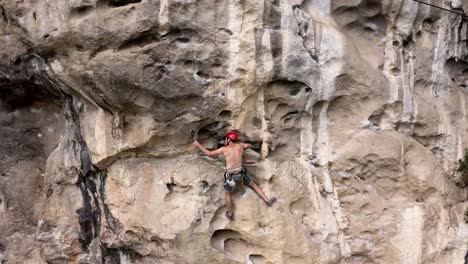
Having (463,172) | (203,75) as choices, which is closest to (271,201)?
(203,75)

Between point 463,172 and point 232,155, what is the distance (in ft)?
12.3

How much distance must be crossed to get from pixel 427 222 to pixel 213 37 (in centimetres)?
416

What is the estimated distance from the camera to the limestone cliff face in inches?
248

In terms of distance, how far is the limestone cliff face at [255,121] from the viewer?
631 centimetres

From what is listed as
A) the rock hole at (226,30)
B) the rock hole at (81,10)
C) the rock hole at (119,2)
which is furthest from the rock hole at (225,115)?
the rock hole at (81,10)

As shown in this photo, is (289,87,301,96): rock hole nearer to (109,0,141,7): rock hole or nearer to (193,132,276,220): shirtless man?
(193,132,276,220): shirtless man

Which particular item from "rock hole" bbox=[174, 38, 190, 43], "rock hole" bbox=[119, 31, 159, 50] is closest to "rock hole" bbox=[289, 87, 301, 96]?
"rock hole" bbox=[174, 38, 190, 43]

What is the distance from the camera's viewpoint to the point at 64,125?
7.91 metres

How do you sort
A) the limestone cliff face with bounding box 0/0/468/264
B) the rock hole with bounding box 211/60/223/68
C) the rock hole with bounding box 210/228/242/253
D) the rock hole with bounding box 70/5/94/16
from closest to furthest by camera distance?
the rock hole with bounding box 70/5/94/16, the limestone cliff face with bounding box 0/0/468/264, the rock hole with bounding box 211/60/223/68, the rock hole with bounding box 210/228/242/253

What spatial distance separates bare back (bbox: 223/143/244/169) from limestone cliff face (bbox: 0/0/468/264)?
335mm

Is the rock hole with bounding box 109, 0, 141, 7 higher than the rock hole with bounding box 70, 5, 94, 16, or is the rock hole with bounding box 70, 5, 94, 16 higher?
the rock hole with bounding box 109, 0, 141, 7

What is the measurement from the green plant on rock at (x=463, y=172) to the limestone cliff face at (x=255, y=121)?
3.4 inches

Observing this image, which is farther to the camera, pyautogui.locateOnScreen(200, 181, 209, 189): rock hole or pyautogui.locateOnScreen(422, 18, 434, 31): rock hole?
pyautogui.locateOnScreen(422, 18, 434, 31): rock hole

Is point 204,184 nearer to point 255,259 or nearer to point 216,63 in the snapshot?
point 255,259
